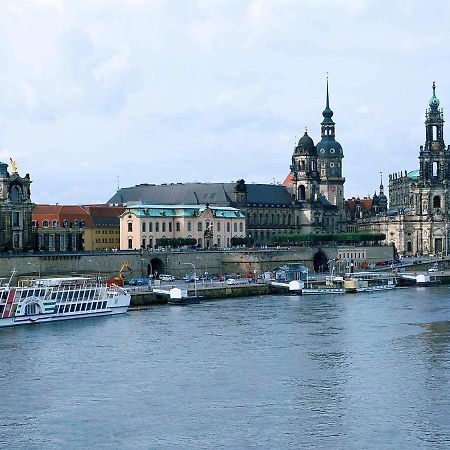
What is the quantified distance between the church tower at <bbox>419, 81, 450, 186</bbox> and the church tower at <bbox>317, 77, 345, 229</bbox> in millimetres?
12509

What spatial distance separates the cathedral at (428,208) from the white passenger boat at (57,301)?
229ft

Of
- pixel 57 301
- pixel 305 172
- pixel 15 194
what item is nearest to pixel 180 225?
pixel 15 194

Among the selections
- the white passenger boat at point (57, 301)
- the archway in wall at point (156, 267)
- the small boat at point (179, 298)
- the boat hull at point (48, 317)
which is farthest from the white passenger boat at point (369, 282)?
the boat hull at point (48, 317)

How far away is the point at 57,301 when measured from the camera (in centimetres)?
6725

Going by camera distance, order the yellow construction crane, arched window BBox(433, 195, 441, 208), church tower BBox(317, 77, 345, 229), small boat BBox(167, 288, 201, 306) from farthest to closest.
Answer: church tower BBox(317, 77, 345, 229)
arched window BBox(433, 195, 441, 208)
the yellow construction crane
small boat BBox(167, 288, 201, 306)

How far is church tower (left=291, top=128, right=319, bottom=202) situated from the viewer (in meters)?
132

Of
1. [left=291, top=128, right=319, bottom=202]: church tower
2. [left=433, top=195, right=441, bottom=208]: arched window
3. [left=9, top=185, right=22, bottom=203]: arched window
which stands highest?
[left=291, top=128, right=319, bottom=202]: church tower

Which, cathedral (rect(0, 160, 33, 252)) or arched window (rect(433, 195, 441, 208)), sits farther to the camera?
arched window (rect(433, 195, 441, 208))

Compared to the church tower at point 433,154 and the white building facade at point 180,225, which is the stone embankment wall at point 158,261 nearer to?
the white building facade at point 180,225

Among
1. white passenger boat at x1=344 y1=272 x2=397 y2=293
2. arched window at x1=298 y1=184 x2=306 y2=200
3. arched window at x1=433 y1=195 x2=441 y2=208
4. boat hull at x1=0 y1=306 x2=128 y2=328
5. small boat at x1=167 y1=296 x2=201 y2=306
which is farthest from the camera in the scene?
arched window at x1=433 y1=195 x2=441 y2=208

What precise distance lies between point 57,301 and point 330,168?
84.9 metres

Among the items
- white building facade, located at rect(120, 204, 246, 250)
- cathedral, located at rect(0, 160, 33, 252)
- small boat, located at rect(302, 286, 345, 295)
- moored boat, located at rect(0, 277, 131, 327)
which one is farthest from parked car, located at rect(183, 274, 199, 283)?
moored boat, located at rect(0, 277, 131, 327)

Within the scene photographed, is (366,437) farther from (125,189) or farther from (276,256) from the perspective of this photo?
(125,189)

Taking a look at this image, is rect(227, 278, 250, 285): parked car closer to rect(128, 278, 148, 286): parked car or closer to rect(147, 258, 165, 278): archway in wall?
rect(147, 258, 165, 278): archway in wall
